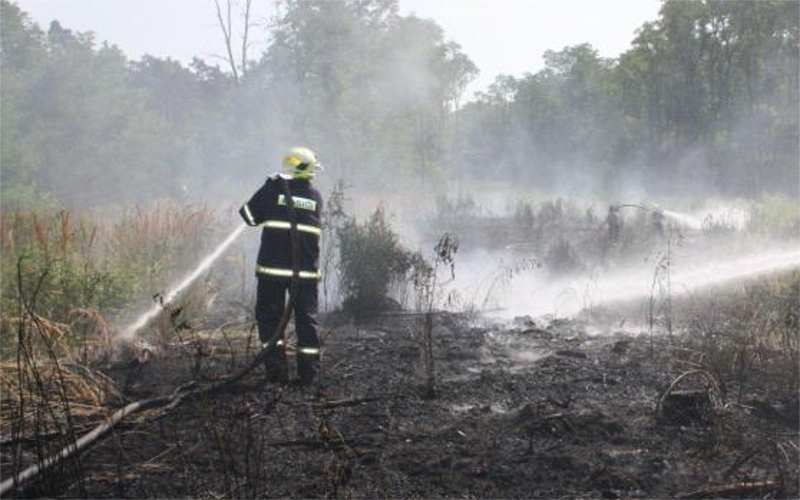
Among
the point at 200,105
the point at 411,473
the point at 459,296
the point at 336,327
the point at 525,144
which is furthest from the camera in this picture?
the point at 525,144

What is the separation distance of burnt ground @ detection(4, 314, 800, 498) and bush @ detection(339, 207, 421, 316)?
6.23ft

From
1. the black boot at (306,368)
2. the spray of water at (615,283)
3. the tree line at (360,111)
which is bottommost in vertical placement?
the black boot at (306,368)

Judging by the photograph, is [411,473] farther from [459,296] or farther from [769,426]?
[459,296]

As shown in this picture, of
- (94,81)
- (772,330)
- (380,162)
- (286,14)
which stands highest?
(286,14)

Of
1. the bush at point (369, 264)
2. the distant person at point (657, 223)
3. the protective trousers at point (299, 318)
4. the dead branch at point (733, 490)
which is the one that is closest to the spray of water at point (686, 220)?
the distant person at point (657, 223)

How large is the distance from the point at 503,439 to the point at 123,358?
3.74m

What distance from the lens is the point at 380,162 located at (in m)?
30.8

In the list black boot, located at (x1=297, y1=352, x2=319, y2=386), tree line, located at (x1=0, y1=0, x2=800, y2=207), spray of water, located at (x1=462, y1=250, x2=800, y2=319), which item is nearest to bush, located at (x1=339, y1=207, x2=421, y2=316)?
spray of water, located at (x1=462, y1=250, x2=800, y2=319)

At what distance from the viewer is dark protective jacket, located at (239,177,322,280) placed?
5.46 meters

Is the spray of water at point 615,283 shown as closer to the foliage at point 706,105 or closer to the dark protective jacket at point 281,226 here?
the dark protective jacket at point 281,226

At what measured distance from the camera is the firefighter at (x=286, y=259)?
5.45 metres

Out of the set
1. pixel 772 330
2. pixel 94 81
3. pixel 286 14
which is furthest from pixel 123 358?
pixel 286 14

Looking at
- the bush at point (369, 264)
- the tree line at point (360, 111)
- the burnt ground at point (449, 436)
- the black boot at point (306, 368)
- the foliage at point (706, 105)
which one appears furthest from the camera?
the foliage at point (706, 105)

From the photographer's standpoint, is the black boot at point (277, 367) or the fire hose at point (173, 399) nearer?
the fire hose at point (173, 399)
